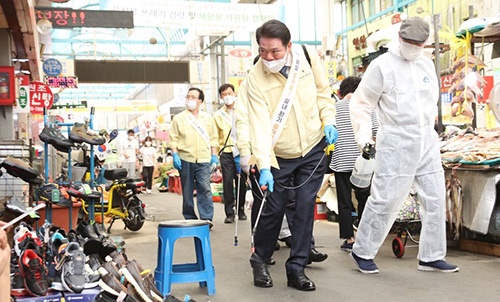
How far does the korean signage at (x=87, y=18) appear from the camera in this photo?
13.7 metres

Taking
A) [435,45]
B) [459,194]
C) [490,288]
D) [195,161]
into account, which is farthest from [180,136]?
[490,288]

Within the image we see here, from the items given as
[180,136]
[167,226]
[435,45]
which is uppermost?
[435,45]

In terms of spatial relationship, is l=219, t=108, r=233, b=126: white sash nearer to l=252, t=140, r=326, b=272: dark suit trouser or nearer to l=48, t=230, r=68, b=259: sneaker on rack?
l=252, t=140, r=326, b=272: dark suit trouser

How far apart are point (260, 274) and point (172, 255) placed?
0.69m

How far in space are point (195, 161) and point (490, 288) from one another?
4790 mm

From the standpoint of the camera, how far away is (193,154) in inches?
346

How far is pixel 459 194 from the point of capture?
6.24 meters

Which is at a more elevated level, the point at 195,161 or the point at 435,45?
the point at 435,45

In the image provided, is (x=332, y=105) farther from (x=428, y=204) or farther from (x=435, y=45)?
(x=435, y=45)

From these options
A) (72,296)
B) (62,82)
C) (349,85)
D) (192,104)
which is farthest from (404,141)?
(62,82)

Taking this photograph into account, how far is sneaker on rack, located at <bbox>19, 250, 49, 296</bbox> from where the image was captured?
3959 mm

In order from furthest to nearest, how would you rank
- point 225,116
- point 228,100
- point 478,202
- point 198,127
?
1. point 225,116
2. point 228,100
3. point 198,127
4. point 478,202

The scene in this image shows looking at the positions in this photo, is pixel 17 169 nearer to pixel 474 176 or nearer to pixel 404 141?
pixel 404 141

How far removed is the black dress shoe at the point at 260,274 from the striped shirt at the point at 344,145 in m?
1.76
